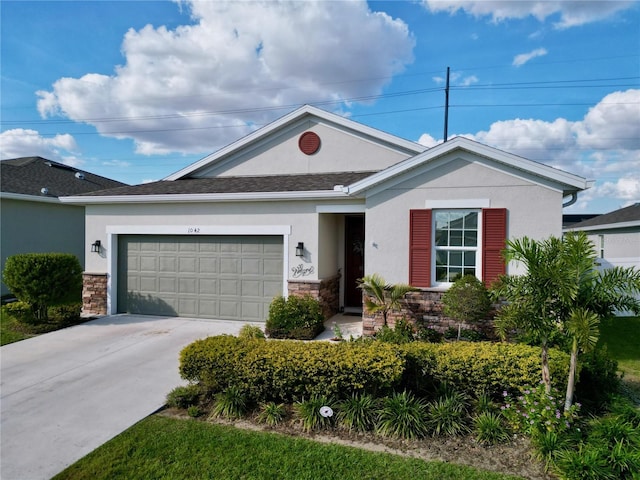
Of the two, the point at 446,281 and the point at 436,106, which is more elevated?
the point at 436,106

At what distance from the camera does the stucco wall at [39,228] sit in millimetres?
12680

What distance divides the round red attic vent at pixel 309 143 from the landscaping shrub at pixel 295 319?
18.7ft

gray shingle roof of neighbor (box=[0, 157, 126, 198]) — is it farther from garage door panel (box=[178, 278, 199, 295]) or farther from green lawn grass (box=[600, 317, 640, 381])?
green lawn grass (box=[600, 317, 640, 381])

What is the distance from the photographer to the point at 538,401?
4.20 metres

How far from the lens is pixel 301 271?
9461 mm

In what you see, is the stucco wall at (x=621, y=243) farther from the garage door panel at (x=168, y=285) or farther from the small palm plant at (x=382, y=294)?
the garage door panel at (x=168, y=285)

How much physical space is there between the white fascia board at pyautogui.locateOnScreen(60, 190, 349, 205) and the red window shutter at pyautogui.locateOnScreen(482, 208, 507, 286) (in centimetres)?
314

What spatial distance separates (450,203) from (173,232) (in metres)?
7.24

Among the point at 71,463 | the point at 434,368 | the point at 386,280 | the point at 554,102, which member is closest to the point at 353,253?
the point at 386,280

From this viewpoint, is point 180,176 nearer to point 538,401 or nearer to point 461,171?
point 461,171

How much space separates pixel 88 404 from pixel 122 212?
6.82 meters

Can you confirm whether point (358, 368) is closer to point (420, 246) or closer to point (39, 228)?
point (420, 246)

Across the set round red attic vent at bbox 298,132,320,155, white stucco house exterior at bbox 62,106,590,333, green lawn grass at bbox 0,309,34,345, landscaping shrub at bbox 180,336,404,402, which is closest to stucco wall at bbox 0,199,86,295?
green lawn grass at bbox 0,309,34,345

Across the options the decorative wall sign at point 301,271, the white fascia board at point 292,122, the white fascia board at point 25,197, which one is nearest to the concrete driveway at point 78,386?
the decorative wall sign at point 301,271
